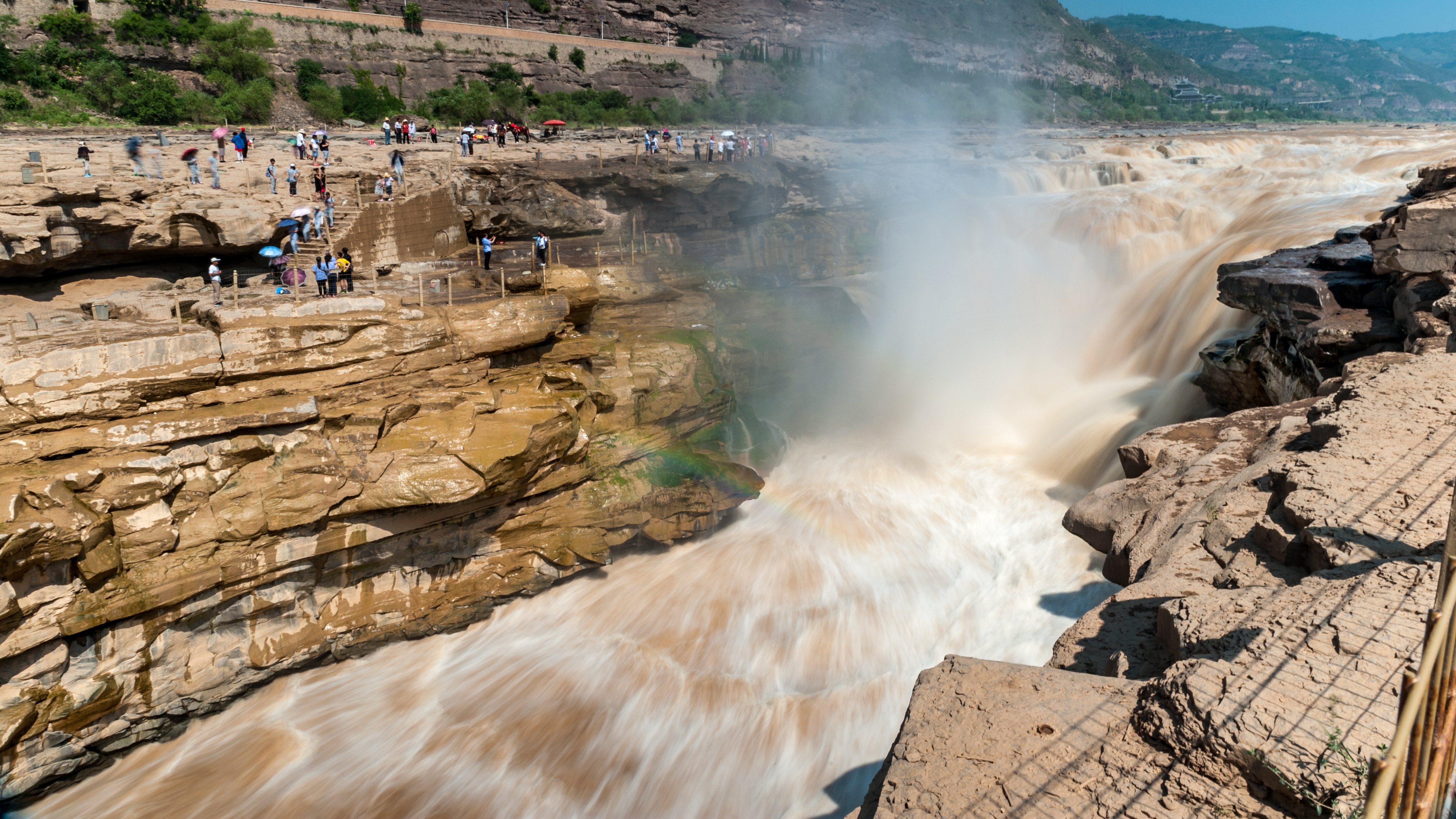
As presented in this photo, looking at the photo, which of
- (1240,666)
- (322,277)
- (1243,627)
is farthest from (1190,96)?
(1240,666)

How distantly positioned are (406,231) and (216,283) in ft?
13.9

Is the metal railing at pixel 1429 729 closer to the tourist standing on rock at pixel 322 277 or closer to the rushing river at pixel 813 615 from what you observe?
the rushing river at pixel 813 615

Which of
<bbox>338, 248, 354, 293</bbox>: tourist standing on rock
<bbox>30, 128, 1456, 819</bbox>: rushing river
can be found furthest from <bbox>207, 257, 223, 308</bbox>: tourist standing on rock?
<bbox>30, 128, 1456, 819</bbox>: rushing river

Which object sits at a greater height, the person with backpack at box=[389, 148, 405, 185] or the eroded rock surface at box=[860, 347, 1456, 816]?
the person with backpack at box=[389, 148, 405, 185]

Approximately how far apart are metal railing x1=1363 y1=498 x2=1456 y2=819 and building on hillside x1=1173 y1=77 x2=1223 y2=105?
269ft

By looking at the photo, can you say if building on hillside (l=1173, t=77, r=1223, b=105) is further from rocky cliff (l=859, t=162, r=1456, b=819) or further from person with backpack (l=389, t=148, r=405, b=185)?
rocky cliff (l=859, t=162, r=1456, b=819)

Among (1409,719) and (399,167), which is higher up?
(399,167)

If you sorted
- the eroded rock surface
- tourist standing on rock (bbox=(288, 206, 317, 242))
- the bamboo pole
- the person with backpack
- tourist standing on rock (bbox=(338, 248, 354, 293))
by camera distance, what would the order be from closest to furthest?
the bamboo pole → the eroded rock surface → tourist standing on rock (bbox=(338, 248, 354, 293)) → tourist standing on rock (bbox=(288, 206, 317, 242)) → the person with backpack

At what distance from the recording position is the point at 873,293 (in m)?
22.0

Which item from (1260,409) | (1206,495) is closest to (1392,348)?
(1260,409)

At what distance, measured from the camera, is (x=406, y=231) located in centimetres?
1545

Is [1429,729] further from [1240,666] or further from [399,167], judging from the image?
[399,167]

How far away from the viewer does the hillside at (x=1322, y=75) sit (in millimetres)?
130250

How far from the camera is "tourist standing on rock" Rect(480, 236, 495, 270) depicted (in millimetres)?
15058
